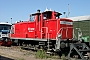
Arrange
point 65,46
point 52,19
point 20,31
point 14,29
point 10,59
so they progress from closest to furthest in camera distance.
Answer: point 10,59 → point 65,46 → point 52,19 → point 20,31 → point 14,29

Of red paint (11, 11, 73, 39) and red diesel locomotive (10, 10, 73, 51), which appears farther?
red paint (11, 11, 73, 39)

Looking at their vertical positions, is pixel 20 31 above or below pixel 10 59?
above

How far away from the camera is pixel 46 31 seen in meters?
13.5

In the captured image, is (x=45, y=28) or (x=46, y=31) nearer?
(x=46, y=31)

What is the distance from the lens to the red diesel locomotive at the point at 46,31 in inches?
497

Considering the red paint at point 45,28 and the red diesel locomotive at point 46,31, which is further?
the red paint at point 45,28

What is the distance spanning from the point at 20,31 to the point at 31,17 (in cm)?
236

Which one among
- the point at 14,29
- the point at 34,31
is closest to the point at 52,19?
the point at 34,31

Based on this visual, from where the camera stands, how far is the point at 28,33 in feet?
50.4

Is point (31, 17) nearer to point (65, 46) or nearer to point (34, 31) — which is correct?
point (34, 31)

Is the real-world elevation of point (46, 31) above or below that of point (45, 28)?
below

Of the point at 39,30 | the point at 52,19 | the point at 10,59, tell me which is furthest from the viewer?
the point at 39,30

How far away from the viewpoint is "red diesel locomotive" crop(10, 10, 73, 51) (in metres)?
12.6

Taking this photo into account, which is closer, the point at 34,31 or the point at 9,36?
the point at 34,31
